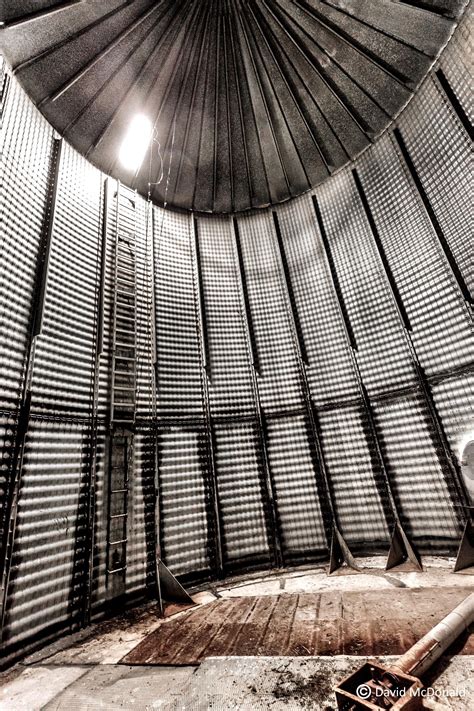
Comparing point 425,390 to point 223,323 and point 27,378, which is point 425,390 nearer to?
point 223,323

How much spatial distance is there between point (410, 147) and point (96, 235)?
582cm

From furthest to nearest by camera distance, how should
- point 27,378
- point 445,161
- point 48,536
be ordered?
1. point 445,161
2. point 27,378
3. point 48,536

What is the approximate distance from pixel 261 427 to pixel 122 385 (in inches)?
104

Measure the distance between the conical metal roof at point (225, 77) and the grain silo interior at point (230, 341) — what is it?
4 cm

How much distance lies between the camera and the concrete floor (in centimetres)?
222

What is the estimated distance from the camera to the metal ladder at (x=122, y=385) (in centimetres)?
442

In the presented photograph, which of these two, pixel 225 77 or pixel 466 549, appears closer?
pixel 466 549

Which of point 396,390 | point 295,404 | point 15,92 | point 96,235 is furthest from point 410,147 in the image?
point 15,92

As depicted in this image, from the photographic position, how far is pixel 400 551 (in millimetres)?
4977

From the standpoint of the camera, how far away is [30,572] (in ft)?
11.6

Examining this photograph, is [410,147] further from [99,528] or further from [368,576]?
[99,528]

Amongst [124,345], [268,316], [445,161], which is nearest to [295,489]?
[268,316]

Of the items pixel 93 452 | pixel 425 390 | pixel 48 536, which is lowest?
pixel 48 536

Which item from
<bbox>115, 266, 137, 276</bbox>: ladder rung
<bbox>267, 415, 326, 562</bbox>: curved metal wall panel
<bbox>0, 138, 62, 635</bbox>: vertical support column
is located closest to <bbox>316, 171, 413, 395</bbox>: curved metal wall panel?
<bbox>267, 415, 326, 562</bbox>: curved metal wall panel
